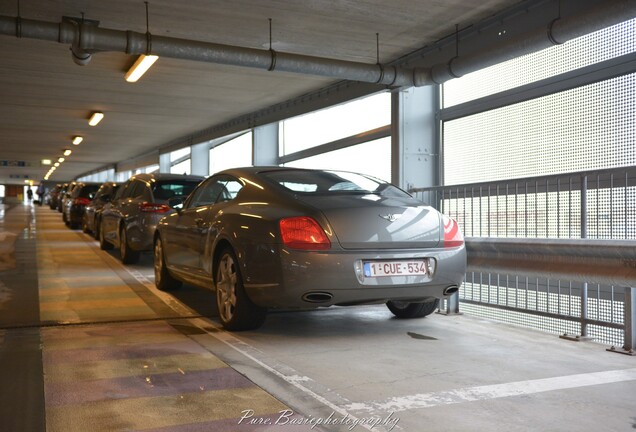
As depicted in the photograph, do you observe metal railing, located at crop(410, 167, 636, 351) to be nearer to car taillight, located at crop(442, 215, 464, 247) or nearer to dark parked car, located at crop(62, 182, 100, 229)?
car taillight, located at crop(442, 215, 464, 247)

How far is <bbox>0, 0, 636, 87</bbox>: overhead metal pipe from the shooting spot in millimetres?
7305

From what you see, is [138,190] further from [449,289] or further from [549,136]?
[449,289]

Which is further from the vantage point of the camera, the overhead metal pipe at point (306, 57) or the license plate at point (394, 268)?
the overhead metal pipe at point (306, 57)

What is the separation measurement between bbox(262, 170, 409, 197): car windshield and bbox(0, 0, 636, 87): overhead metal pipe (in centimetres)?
325

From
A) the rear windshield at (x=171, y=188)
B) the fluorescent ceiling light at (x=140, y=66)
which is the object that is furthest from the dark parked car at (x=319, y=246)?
the fluorescent ceiling light at (x=140, y=66)

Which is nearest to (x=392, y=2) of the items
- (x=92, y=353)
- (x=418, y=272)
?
(x=418, y=272)

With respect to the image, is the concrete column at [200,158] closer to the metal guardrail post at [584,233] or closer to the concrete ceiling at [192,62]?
the concrete ceiling at [192,62]

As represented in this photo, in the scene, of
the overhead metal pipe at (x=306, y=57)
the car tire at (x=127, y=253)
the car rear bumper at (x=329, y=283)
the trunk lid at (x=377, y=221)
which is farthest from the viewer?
the car tire at (x=127, y=253)

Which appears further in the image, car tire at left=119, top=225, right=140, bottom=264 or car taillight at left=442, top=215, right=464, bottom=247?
A: car tire at left=119, top=225, right=140, bottom=264

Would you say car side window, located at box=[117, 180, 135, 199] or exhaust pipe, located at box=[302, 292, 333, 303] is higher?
car side window, located at box=[117, 180, 135, 199]

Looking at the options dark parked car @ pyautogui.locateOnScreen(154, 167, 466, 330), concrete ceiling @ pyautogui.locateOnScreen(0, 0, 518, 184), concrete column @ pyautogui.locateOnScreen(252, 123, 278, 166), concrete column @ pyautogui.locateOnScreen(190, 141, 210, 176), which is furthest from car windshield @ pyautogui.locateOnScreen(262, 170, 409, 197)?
concrete column @ pyautogui.locateOnScreen(190, 141, 210, 176)

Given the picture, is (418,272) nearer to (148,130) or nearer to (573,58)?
(573,58)

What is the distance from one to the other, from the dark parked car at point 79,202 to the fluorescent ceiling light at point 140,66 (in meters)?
8.06

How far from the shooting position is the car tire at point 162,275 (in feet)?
25.2
